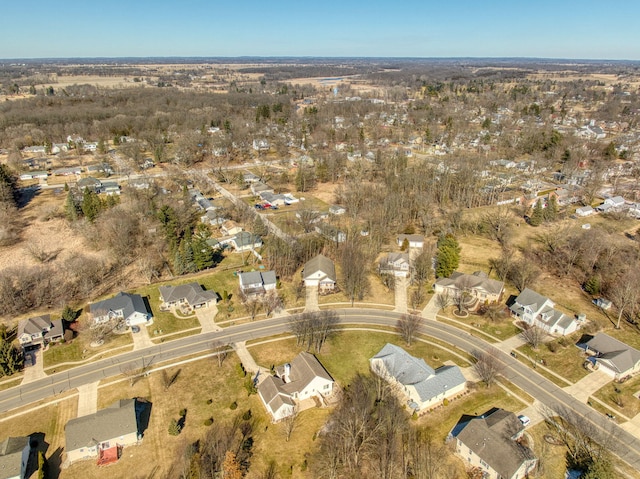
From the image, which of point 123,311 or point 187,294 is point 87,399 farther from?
point 187,294

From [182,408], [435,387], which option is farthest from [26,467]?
[435,387]

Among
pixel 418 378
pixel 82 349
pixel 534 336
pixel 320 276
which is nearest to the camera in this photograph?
pixel 418 378

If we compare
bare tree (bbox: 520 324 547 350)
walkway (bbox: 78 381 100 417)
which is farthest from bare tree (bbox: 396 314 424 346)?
walkway (bbox: 78 381 100 417)

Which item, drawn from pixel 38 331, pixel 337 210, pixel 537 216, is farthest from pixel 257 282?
pixel 537 216

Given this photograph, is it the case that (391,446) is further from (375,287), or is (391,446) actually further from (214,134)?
(214,134)

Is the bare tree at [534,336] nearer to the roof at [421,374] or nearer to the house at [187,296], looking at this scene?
the roof at [421,374]

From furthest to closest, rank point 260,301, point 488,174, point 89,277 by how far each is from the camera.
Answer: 1. point 488,174
2. point 89,277
3. point 260,301
